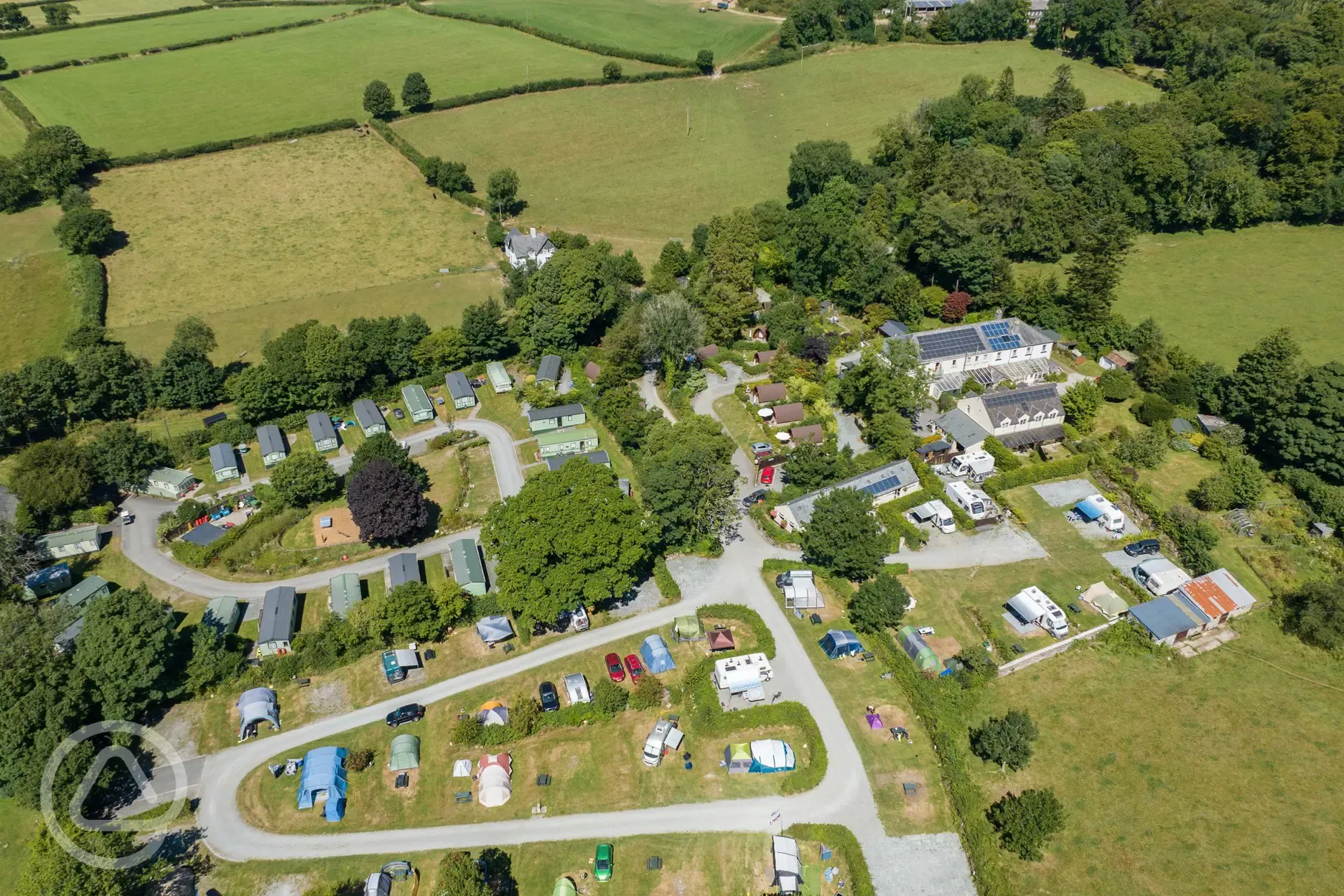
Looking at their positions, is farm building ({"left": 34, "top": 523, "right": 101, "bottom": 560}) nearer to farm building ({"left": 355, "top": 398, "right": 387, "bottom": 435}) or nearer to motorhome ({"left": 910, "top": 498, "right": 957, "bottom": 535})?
farm building ({"left": 355, "top": 398, "right": 387, "bottom": 435})

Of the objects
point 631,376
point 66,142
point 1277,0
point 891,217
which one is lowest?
point 631,376

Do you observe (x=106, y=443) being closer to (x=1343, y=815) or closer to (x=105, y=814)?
(x=105, y=814)

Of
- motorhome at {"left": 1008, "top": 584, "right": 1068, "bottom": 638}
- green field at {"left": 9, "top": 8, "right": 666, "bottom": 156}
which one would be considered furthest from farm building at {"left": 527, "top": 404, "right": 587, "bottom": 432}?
green field at {"left": 9, "top": 8, "right": 666, "bottom": 156}

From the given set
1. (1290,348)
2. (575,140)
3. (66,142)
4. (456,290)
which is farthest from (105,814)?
(575,140)

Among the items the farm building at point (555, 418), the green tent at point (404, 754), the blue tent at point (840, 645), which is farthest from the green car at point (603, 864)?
the farm building at point (555, 418)

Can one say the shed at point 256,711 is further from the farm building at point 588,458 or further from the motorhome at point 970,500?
the motorhome at point 970,500

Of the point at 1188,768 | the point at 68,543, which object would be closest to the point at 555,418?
the point at 68,543
